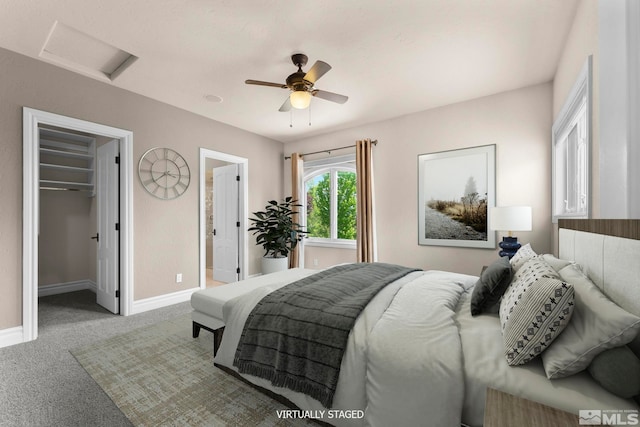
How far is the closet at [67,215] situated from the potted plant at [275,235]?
259 centimetres

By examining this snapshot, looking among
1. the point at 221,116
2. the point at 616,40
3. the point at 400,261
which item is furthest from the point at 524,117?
the point at 221,116

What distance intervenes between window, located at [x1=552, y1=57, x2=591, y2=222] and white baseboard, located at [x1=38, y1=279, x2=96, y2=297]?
6.23 meters

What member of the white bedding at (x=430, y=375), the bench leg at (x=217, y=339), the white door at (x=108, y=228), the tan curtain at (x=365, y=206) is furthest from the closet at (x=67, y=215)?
the white bedding at (x=430, y=375)

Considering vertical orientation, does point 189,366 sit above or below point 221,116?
below

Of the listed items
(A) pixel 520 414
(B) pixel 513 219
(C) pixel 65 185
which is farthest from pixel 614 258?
(C) pixel 65 185

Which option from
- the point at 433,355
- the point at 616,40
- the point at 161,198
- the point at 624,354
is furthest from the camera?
the point at 161,198

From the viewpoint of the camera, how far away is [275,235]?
15.1 ft

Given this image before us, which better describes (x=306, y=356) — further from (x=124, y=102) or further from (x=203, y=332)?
(x=124, y=102)

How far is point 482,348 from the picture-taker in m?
1.25

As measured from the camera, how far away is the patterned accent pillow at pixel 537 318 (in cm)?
108

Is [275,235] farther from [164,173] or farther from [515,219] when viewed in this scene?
[515,219]

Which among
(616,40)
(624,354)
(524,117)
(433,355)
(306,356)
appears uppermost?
(524,117)

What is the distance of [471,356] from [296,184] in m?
4.32

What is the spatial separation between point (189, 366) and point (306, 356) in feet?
3.90
